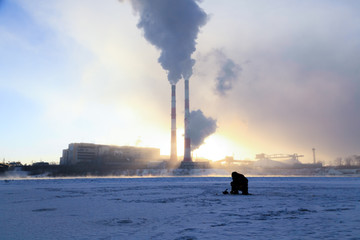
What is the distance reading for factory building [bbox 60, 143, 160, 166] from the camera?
114 meters

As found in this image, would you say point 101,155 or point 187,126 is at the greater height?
point 187,126

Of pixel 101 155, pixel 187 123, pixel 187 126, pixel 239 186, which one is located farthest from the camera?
pixel 101 155

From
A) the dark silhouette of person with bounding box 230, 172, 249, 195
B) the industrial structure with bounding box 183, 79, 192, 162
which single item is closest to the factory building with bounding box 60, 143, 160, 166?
the industrial structure with bounding box 183, 79, 192, 162

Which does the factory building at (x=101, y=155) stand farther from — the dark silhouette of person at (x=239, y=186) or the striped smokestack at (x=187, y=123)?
the dark silhouette of person at (x=239, y=186)

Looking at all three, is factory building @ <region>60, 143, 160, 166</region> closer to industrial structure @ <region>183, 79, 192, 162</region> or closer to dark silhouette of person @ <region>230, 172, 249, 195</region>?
industrial structure @ <region>183, 79, 192, 162</region>

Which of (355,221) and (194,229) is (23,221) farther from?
(355,221)

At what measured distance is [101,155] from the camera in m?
119

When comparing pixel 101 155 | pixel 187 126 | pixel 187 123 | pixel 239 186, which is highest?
pixel 187 123

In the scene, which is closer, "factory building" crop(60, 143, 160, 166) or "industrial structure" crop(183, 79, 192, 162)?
"industrial structure" crop(183, 79, 192, 162)

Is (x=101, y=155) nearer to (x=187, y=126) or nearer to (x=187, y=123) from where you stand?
(x=187, y=126)

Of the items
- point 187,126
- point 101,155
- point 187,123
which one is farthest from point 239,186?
point 101,155

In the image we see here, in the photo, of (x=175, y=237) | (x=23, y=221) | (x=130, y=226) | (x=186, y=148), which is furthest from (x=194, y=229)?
(x=186, y=148)

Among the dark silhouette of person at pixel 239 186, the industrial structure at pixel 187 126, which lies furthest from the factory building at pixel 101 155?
the dark silhouette of person at pixel 239 186

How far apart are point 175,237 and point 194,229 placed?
96 cm
